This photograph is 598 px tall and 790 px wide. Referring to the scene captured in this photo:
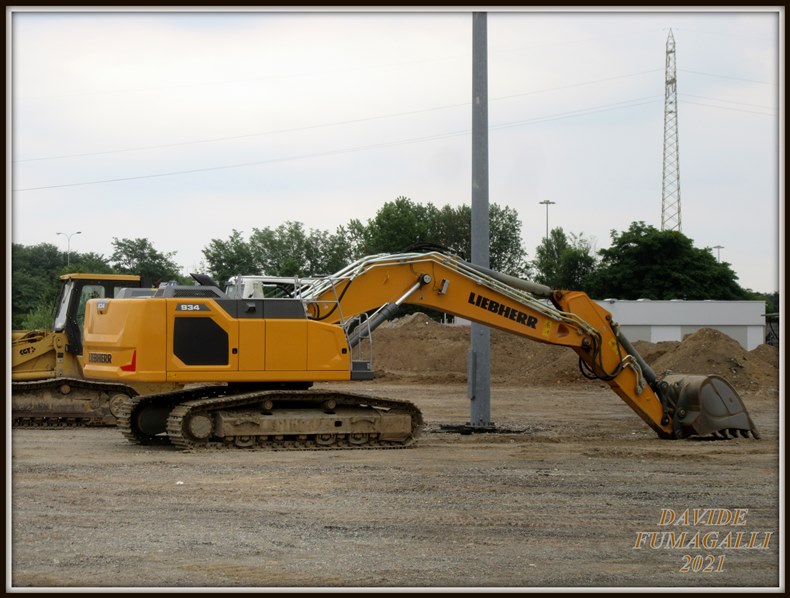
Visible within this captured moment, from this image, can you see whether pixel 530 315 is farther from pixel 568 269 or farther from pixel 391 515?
pixel 568 269

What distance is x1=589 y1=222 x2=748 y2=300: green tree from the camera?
77.5m

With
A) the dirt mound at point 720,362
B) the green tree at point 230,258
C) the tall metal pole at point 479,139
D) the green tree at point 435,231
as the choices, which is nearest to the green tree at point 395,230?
the green tree at point 435,231

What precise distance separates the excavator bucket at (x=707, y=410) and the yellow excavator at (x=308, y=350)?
24 millimetres

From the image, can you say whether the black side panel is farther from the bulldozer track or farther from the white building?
the white building

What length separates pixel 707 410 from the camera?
62.9ft

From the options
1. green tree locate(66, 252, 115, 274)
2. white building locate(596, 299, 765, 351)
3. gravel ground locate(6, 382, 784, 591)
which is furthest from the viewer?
white building locate(596, 299, 765, 351)

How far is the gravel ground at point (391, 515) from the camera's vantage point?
29.1 feet

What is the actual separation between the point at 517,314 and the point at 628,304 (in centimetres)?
4605

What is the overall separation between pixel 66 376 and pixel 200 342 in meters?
6.17

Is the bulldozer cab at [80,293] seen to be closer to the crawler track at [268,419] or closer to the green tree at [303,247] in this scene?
the crawler track at [268,419]

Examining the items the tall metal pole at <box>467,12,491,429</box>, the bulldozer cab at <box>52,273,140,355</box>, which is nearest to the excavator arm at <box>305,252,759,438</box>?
the tall metal pole at <box>467,12,491,429</box>

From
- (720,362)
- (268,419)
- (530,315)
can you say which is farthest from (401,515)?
(720,362)

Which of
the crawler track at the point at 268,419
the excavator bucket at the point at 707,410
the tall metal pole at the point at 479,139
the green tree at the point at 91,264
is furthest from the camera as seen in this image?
the green tree at the point at 91,264

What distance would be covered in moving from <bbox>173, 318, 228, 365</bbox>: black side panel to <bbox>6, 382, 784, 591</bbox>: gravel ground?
136 cm
